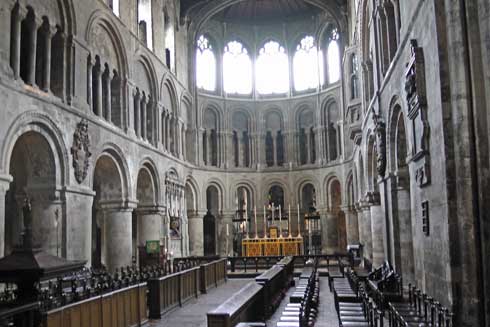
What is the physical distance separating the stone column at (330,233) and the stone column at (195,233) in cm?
790

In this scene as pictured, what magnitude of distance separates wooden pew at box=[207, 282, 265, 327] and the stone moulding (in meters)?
4.05

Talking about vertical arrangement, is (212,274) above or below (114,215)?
below

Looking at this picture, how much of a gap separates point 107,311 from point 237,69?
30441 mm

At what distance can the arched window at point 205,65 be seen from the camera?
37594 millimetres

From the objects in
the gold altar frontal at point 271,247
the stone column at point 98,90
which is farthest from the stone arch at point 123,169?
the gold altar frontal at point 271,247

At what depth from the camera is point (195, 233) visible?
3478 cm

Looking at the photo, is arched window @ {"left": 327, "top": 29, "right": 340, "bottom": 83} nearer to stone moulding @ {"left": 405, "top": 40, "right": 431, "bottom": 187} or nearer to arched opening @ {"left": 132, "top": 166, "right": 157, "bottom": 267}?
arched opening @ {"left": 132, "top": 166, "right": 157, "bottom": 267}

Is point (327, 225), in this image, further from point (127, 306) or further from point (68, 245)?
point (127, 306)

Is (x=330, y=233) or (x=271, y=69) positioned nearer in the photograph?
(x=330, y=233)

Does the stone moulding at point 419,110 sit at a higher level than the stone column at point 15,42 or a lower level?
lower

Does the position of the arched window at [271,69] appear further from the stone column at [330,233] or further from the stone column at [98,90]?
the stone column at [98,90]

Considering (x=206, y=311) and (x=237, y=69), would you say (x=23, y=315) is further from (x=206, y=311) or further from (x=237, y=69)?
(x=237, y=69)

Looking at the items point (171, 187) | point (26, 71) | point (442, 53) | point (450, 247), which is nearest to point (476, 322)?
point (450, 247)

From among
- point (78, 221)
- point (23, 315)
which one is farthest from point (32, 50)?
point (23, 315)
